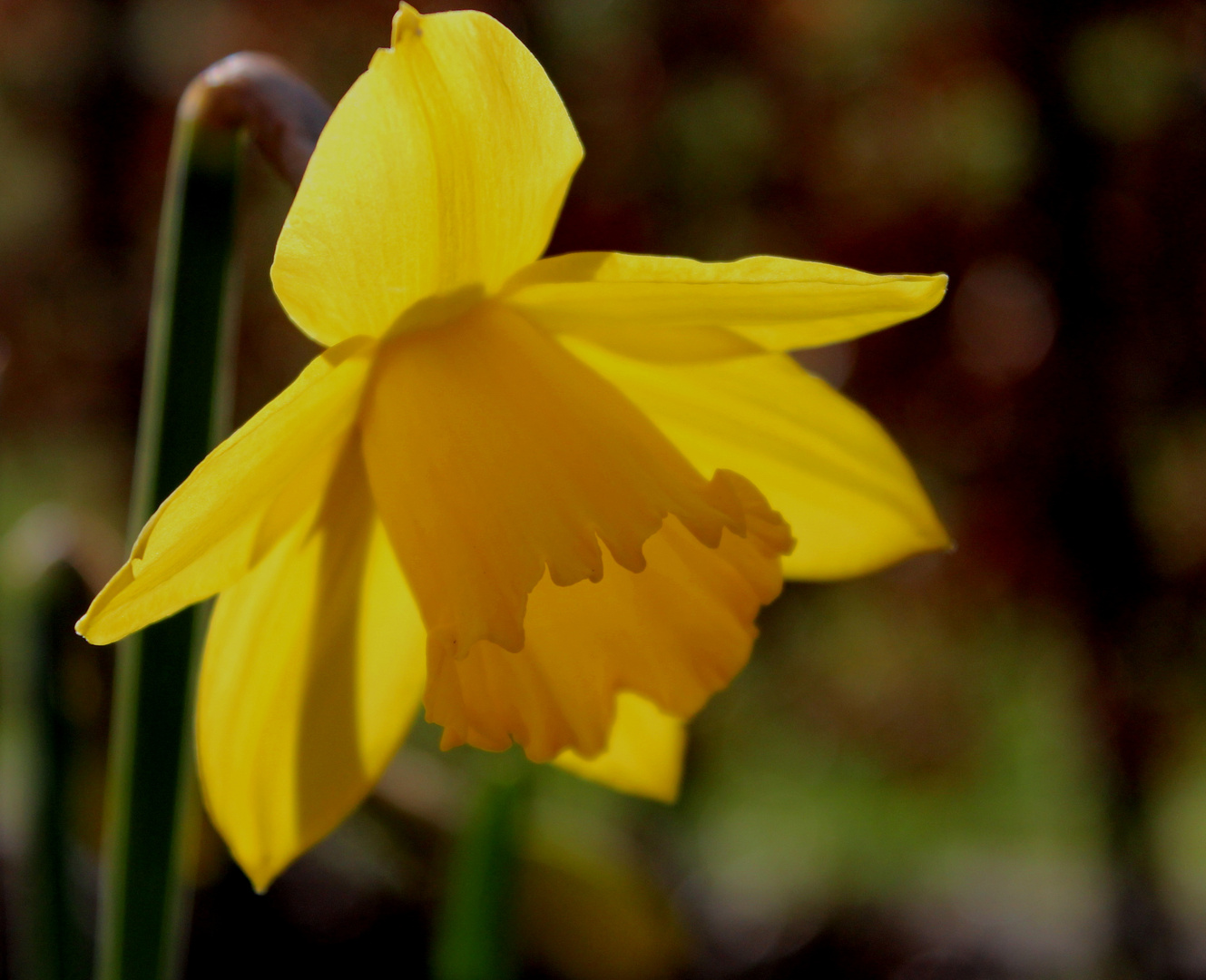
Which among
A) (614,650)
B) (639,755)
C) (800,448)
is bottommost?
(639,755)

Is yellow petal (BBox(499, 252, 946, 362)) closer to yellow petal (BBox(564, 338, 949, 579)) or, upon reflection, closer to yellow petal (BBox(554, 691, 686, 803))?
yellow petal (BBox(564, 338, 949, 579))

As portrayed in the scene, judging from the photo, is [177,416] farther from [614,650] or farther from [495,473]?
[614,650]

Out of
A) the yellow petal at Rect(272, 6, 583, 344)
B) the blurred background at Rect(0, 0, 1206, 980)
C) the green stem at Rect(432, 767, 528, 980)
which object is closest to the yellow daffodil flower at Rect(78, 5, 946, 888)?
the yellow petal at Rect(272, 6, 583, 344)

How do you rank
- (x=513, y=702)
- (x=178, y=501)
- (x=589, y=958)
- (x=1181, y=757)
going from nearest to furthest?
(x=178, y=501)
(x=513, y=702)
(x=589, y=958)
(x=1181, y=757)

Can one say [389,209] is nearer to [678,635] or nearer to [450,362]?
[450,362]

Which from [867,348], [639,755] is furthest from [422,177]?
[867,348]

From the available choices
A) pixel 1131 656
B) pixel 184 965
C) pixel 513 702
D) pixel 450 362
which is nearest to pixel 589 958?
pixel 184 965

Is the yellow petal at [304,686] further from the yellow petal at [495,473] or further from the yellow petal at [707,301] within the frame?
the yellow petal at [707,301]
